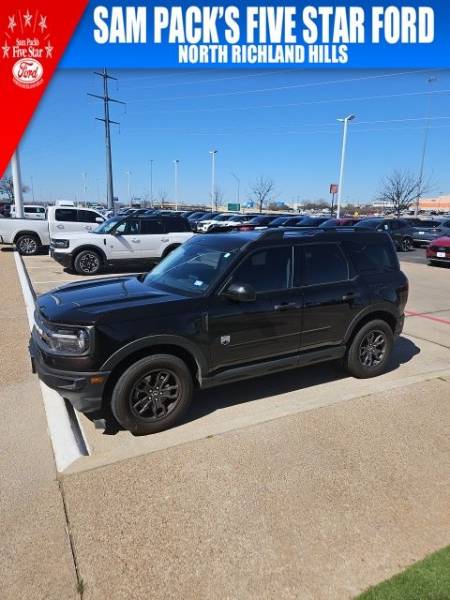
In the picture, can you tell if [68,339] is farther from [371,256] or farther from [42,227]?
[42,227]

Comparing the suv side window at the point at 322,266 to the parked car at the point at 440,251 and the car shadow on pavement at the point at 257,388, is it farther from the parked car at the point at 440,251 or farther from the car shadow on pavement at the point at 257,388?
the parked car at the point at 440,251

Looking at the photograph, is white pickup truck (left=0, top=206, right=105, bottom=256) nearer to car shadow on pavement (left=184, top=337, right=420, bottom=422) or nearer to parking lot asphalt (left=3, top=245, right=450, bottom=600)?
car shadow on pavement (left=184, top=337, right=420, bottom=422)

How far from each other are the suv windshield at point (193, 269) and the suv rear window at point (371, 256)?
154cm

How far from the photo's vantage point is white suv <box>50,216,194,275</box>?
39.6ft

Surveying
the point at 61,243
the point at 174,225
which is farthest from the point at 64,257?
the point at 174,225

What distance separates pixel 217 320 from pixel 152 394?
2.85 ft

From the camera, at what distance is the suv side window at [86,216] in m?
16.5

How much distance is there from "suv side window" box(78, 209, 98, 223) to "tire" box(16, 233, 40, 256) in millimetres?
1905

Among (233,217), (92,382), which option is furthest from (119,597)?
(233,217)

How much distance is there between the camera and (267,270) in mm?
4219

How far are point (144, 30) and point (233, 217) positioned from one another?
19.1 meters

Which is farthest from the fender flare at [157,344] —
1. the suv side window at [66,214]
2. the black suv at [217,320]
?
the suv side window at [66,214]

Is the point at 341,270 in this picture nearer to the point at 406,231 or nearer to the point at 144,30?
the point at 144,30

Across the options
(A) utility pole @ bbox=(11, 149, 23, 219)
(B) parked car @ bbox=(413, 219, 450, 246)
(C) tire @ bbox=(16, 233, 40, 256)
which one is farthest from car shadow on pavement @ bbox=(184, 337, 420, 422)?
(A) utility pole @ bbox=(11, 149, 23, 219)
